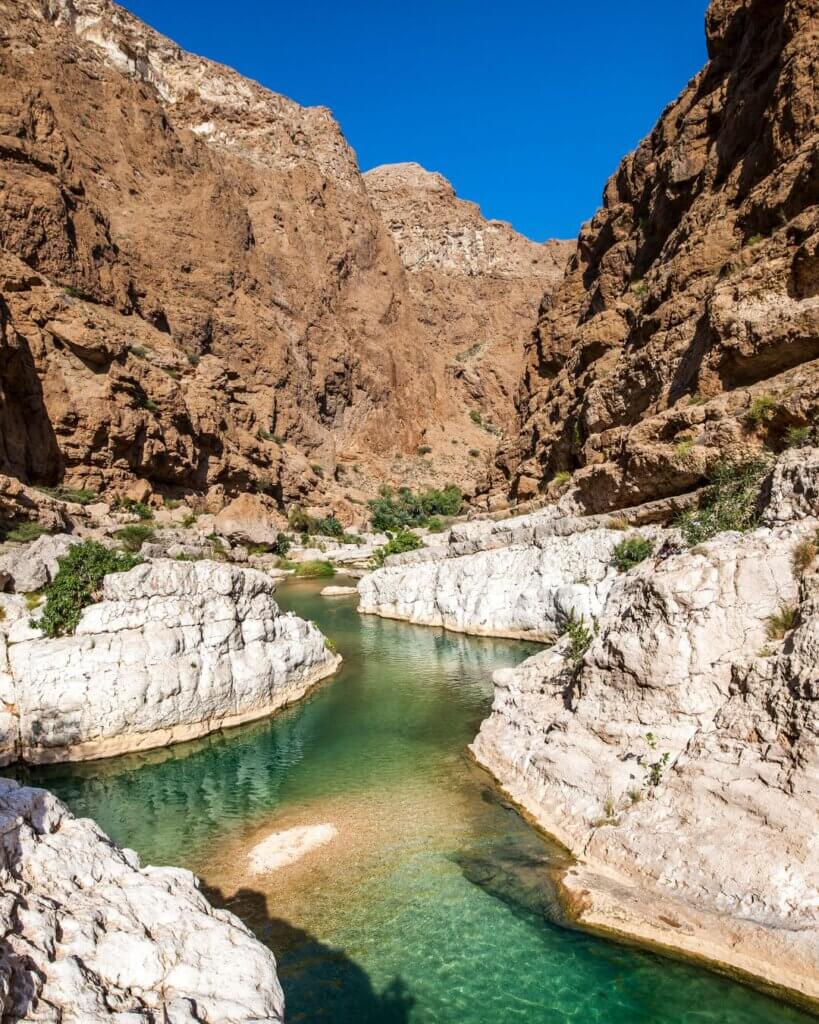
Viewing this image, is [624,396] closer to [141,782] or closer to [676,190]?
[676,190]

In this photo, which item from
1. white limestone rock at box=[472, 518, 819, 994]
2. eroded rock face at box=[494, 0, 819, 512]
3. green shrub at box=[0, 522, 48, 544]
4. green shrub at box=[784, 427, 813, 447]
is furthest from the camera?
green shrub at box=[0, 522, 48, 544]

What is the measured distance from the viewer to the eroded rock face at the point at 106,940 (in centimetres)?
400

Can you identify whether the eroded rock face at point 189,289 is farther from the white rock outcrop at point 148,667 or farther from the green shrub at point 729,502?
the green shrub at point 729,502

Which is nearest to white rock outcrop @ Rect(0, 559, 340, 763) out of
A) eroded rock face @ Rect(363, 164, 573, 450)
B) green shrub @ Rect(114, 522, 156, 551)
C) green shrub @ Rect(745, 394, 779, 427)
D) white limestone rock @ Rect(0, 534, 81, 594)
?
white limestone rock @ Rect(0, 534, 81, 594)

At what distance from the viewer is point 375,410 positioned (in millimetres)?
89062

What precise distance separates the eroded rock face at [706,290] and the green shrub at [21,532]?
25.8 metres

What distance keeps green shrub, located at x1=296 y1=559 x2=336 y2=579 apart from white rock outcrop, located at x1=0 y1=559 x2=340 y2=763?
2818 centimetres

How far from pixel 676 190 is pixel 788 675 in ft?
109

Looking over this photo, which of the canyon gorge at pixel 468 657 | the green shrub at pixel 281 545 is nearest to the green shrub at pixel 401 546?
the canyon gorge at pixel 468 657

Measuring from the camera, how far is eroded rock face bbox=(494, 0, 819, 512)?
20469 mm

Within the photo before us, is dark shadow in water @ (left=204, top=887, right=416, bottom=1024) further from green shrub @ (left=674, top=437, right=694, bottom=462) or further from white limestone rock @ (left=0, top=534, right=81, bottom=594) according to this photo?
green shrub @ (left=674, top=437, right=694, bottom=462)

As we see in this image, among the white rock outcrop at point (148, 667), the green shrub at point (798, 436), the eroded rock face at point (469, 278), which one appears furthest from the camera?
the eroded rock face at point (469, 278)

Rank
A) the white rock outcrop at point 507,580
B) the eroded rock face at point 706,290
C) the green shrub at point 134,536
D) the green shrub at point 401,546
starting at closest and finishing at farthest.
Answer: the eroded rock face at point 706,290 → the white rock outcrop at point 507,580 → the green shrub at point 134,536 → the green shrub at point 401,546

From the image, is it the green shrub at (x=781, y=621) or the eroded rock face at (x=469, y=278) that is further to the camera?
the eroded rock face at (x=469, y=278)
